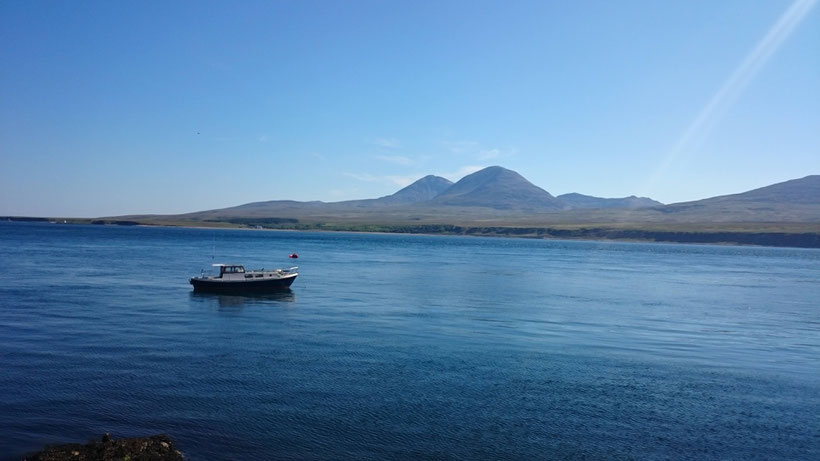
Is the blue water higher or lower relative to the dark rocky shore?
lower

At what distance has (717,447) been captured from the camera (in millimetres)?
19625

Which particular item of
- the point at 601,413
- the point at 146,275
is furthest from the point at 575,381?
the point at 146,275

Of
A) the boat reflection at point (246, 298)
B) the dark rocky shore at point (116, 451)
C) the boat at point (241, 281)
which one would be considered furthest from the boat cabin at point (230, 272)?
the dark rocky shore at point (116, 451)

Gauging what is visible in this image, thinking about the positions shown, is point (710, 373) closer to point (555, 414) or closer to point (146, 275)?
point (555, 414)

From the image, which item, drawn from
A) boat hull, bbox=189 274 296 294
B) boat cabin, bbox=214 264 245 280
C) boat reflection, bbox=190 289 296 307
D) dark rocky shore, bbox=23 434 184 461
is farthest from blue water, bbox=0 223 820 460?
boat cabin, bbox=214 264 245 280

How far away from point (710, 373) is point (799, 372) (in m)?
4.63

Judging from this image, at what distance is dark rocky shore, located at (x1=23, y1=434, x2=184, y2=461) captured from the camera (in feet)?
51.3

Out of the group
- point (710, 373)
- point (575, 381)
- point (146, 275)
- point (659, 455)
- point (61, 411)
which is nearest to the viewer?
point (659, 455)

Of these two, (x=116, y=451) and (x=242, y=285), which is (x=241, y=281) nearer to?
(x=242, y=285)

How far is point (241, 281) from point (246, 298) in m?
2.16

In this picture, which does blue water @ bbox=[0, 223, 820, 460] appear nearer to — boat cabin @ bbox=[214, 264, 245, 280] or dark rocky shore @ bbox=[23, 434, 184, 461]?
dark rocky shore @ bbox=[23, 434, 184, 461]

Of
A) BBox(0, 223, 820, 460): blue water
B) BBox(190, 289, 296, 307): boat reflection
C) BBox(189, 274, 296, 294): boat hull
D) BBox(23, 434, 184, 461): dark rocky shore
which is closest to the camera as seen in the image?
BBox(23, 434, 184, 461): dark rocky shore

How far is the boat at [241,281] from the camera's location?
178ft

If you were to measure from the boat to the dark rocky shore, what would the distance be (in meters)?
38.0
